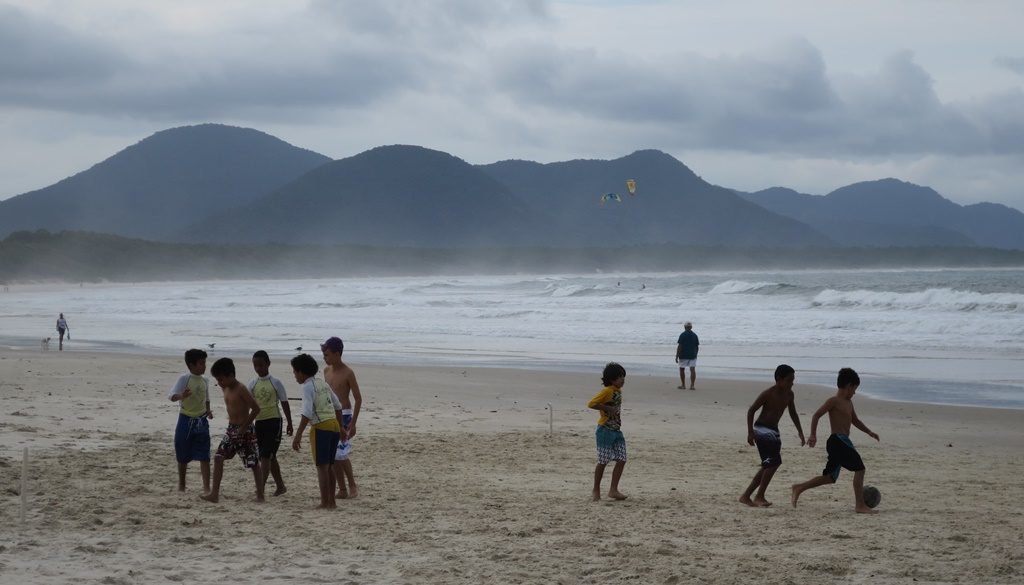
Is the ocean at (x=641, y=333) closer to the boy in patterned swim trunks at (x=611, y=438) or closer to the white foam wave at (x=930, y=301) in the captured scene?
the white foam wave at (x=930, y=301)

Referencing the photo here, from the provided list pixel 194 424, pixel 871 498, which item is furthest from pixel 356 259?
pixel 871 498

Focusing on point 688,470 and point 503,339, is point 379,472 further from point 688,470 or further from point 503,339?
point 503,339

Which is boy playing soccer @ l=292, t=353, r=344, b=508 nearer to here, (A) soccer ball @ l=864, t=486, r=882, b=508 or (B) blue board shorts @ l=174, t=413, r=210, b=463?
(B) blue board shorts @ l=174, t=413, r=210, b=463

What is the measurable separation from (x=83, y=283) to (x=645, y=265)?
3178 inches

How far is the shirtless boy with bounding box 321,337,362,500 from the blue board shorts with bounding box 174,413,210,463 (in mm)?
1002

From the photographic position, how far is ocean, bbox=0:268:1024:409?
2047 cm

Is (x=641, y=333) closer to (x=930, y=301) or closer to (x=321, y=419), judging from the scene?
(x=930, y=301)

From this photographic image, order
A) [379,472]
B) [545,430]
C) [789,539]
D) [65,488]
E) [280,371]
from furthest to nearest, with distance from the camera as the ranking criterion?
[280,371], [545,430], [379,472], [65,488], [789,539]

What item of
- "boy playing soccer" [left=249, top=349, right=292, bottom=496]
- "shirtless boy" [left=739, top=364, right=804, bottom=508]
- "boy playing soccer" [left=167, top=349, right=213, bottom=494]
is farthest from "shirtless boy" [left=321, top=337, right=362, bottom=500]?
"shirtless boy" [left=739, top=364, right=804, bottom=508]

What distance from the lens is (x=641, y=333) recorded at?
1172 inches

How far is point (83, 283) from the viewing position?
92062mm

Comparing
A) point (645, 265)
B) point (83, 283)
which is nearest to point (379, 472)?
point (83, 283)

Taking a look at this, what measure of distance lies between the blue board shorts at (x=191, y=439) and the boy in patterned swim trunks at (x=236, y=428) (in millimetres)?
328

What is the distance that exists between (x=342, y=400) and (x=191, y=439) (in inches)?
46.3
